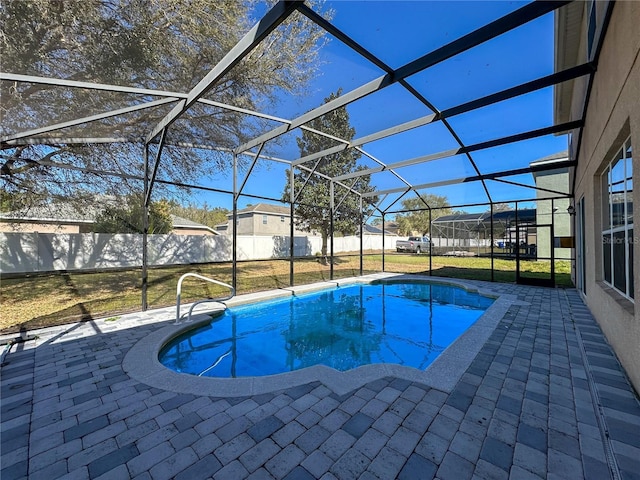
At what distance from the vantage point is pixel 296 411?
7.38 feet

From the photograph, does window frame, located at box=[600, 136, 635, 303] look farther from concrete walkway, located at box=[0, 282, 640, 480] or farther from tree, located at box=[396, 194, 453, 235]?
tree, located at box=[396, 194, 453, 235]

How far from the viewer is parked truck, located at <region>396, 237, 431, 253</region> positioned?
75.6 feet

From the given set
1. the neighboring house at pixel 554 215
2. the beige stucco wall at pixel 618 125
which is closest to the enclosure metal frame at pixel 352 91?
the beige stucco wall at pixel 618 125

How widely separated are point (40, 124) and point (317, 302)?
719 cm

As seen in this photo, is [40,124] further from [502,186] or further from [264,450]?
[502,186]

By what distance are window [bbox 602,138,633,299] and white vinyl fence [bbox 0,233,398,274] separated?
52.1ft

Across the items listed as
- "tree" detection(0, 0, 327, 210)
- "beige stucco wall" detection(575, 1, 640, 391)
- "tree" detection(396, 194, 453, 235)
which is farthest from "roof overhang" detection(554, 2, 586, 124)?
"tree" detection(396, 194, 453, 235)

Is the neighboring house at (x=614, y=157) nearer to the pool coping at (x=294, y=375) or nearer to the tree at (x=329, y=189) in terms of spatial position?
the pool coping at (x=294, y=375)

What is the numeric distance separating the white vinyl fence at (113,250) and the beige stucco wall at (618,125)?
52.0ft

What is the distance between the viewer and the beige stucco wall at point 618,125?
7.40 feet

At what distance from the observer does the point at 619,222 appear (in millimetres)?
3242

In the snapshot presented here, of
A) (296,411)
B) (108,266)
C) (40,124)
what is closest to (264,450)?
(296,411)

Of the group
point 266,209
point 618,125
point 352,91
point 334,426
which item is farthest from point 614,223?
point 266,209

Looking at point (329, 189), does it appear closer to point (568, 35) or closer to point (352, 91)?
point (352, 91)
